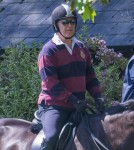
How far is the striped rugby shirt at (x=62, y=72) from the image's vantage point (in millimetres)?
7977

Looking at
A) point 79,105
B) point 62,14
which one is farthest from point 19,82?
point 79,105

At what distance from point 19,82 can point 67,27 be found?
3.19m

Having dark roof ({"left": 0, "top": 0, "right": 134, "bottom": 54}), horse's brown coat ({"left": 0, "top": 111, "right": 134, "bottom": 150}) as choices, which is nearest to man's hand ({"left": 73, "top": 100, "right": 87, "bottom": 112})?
horse's brown coat ({"left": 0, "top": 111, "right": 134, "bottom": 150})

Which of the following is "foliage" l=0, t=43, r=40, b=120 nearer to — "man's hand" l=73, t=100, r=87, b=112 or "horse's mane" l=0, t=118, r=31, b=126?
"horse's mane" l=0, t=118, r=31, b=126

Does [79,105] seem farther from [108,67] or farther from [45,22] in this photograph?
[45,22]

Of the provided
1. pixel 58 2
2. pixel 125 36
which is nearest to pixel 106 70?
pixel 125 36

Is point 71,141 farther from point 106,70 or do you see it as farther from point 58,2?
point 58,2

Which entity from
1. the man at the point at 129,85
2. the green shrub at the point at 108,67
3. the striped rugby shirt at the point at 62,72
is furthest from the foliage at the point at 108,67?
the striped rugby shirt at the point at 62,72

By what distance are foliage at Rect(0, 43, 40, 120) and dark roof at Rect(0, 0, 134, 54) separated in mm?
1133

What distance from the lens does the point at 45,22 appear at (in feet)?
43.2

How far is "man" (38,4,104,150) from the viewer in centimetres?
795

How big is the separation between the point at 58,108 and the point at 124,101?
0.68 metres

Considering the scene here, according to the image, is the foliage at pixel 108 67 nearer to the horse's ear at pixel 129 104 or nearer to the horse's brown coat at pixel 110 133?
the horse's brown coat at pixel 110 133

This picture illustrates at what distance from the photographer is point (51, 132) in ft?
26.1
